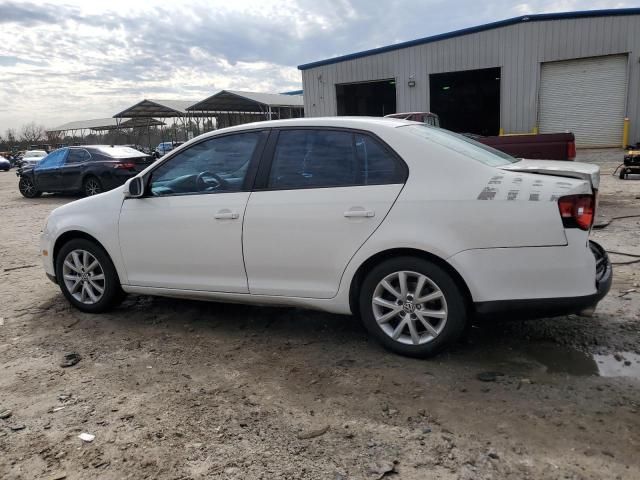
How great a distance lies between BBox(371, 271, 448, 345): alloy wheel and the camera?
3396mm

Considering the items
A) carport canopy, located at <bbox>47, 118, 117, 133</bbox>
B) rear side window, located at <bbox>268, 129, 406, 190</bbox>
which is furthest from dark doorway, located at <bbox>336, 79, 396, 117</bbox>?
carport canopy, located at <bbox>47, 118, 117, 133</bbox>

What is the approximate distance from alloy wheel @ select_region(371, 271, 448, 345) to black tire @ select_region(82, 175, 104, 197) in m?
12.2

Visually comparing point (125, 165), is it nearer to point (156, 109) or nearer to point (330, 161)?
point (330, 161)

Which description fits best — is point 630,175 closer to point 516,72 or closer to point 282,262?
point 516,72

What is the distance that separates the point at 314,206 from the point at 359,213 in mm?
345

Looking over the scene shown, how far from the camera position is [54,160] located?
49.2 ft

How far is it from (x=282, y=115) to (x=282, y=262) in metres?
39.9

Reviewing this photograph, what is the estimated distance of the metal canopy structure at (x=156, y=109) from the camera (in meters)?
38.7

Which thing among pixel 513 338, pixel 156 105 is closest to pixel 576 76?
pixel 513 338

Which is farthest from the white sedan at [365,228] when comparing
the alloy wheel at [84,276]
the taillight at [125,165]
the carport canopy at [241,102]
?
the carport canopy at [241,102]

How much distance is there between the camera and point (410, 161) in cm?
345

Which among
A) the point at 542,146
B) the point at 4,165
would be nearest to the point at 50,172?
the point at 542,146

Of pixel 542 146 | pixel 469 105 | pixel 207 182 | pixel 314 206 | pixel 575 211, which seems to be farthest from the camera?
pixel 469 105

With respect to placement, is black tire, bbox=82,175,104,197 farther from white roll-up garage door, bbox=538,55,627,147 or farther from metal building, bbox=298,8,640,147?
white roll-up garage door, bbox=538,55,627,147
